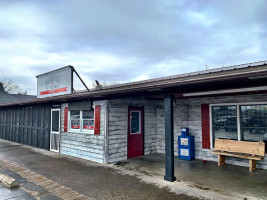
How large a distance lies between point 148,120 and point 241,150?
3694 mm

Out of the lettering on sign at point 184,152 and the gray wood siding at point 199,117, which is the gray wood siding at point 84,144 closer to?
the lettering on sign at point 184,152

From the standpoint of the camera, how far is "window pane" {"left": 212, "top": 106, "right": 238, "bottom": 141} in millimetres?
6367

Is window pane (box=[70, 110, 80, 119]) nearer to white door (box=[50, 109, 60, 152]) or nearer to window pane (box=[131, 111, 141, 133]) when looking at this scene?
white door (box=[50, 109, 60, 152])

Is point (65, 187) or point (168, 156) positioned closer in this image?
point (65, 187)

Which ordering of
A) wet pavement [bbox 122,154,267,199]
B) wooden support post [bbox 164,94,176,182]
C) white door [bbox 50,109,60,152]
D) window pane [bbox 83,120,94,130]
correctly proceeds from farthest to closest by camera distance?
white door [bbox 50,109,60,152], window pane [bbox 83,120,94,130], wooden support post [bbox 164,94,176,182], wet pavement [bbox 122,154,267,199]

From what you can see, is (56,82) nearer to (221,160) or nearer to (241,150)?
(221,160)

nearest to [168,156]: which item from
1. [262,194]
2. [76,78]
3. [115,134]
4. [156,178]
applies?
[156,178]

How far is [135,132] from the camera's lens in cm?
757

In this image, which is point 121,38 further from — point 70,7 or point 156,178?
point 156,178

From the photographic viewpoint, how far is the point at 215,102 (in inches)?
265

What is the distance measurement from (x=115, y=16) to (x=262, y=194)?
1052 centimetres

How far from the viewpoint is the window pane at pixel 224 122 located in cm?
637

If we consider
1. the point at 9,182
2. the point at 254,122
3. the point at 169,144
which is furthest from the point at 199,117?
the point at 9,182

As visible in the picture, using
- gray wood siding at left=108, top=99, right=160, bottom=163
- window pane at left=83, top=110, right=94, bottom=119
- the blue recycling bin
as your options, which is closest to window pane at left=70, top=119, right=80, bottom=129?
window pane at left=83, top=110, right=94, bottom=119
